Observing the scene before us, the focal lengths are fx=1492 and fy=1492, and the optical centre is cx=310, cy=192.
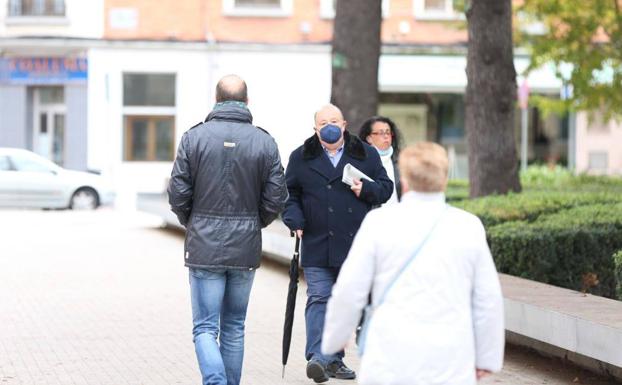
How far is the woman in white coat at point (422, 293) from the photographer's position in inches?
200

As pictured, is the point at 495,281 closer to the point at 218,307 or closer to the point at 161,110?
the point at 218,307

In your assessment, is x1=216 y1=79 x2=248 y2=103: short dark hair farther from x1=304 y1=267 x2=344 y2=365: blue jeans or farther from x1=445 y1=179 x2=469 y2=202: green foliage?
x1=445 y1=179 x2=469 y2=202: green foliage

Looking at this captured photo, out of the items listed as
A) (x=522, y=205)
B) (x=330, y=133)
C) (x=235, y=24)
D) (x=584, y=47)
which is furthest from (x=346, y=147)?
(x=235, y=24)

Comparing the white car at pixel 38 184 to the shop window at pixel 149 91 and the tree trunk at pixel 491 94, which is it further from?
the tree trunk at pixel 491 94

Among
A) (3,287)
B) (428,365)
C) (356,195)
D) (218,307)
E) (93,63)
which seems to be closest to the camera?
(428,365)

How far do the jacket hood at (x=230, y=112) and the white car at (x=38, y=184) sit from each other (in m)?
24.8

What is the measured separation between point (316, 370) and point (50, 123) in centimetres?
3115

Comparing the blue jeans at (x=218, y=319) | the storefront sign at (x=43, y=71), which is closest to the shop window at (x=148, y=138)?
the storefront sign at (x=43, y=71)

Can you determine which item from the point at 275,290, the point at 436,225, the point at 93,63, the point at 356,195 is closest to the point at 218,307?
the point at 356,195

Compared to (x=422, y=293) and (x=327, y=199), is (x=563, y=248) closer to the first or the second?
(x=327, y=199)

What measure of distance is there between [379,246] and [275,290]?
34.3 feet

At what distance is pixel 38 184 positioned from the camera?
106ft

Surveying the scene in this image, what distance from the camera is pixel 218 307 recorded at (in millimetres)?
8016

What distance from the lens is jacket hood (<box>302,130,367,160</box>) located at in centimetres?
927
